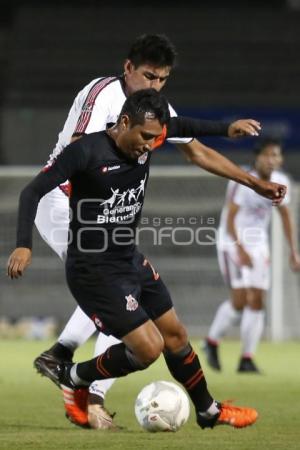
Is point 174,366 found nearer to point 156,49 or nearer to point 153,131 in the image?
point 153,131

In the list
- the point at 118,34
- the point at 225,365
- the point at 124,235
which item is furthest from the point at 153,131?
the point at 118,34

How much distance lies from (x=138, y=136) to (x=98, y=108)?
72 centimetres

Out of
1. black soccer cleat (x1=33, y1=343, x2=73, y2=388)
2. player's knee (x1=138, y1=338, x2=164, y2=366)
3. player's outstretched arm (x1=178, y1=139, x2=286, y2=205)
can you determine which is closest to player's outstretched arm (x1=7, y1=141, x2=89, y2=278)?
player's knee (x1=138, y1=338, x2=164, y2=366)

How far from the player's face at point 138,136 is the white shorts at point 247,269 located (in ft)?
17.2

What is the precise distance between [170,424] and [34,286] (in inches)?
324

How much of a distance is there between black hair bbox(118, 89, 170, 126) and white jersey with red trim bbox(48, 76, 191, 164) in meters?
0.48

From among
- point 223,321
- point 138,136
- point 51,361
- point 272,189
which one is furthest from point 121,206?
point 223,321

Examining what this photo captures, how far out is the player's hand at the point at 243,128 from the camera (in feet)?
20.2

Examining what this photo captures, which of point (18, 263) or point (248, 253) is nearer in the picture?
point (18, 263)

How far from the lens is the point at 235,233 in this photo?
10.9 metres

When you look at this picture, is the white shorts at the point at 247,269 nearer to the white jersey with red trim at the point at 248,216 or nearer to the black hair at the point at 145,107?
the white jersey with red trim at the point at 248,216

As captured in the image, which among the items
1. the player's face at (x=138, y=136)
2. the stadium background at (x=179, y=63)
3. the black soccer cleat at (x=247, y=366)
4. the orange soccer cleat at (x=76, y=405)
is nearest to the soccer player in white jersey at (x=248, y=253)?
the black soccer cleat at (x=247, y=366)

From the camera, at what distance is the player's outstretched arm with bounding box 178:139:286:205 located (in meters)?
6.16

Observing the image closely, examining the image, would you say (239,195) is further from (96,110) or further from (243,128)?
(243,128)
